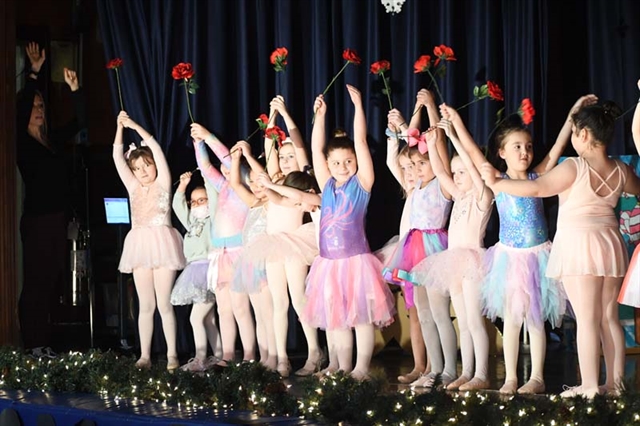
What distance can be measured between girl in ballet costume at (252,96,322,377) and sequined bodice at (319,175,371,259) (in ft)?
1.44

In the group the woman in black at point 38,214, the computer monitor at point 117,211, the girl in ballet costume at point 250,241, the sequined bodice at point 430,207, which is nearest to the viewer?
the sequined bodice at point 430,207

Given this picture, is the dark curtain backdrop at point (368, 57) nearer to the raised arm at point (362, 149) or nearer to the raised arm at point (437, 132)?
the raised arm at point (437, 132)

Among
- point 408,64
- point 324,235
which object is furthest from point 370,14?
point 324,235

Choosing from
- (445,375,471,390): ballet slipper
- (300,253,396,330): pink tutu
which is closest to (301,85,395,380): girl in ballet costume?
(300,253,396,330): pink tutu

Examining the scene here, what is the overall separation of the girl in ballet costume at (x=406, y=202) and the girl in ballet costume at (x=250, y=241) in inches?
29.9

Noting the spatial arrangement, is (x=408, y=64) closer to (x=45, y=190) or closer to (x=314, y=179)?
(x=314, y=179)

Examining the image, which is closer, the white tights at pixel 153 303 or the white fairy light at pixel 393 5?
the white tights at pixel 153 303

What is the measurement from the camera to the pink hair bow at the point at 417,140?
6.11 metres

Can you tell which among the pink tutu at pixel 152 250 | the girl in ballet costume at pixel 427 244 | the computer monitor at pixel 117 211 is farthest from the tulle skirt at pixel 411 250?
the computer monitor at pixel 117 211

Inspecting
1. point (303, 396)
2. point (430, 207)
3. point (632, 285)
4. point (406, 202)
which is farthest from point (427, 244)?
point (303, 396)

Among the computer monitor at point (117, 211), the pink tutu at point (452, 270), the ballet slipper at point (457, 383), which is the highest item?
the computer monitor at point (117, 211)

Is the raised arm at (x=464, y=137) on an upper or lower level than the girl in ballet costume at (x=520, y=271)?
upper

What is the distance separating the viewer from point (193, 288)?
270 inches

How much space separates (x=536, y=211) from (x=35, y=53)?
150 inches
